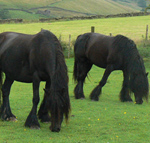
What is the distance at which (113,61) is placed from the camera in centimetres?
1065

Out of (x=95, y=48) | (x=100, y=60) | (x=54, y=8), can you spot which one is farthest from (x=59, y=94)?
(x=54, y=8)

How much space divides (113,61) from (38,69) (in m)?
4.19

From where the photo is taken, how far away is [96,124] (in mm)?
7605

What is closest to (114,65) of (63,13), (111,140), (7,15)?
(111,140)

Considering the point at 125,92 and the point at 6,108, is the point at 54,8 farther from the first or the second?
the point at 6,108

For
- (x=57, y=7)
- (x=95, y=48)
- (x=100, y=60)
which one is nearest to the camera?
Answer: (x=100, y=60)

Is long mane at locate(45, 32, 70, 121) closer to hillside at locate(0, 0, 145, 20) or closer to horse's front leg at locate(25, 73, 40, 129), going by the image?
horse's front leg at locate(25, 73, 40, 129)

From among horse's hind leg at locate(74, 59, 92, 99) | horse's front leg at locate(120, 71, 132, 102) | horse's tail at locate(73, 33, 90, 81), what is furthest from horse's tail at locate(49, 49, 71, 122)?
horse's tail at locate(73, 33, 90, 81)

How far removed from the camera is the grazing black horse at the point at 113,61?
33.3 feet

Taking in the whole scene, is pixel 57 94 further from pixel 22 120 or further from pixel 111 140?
pixel 22 120

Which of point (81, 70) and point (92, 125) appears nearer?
point (92, 125)

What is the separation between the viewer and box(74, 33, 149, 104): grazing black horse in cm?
1016

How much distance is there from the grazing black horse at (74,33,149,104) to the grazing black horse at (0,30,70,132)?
12.1ft

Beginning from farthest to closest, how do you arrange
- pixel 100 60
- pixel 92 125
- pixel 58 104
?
pixel 100 60, pixel 92 125, pixel 58 104
